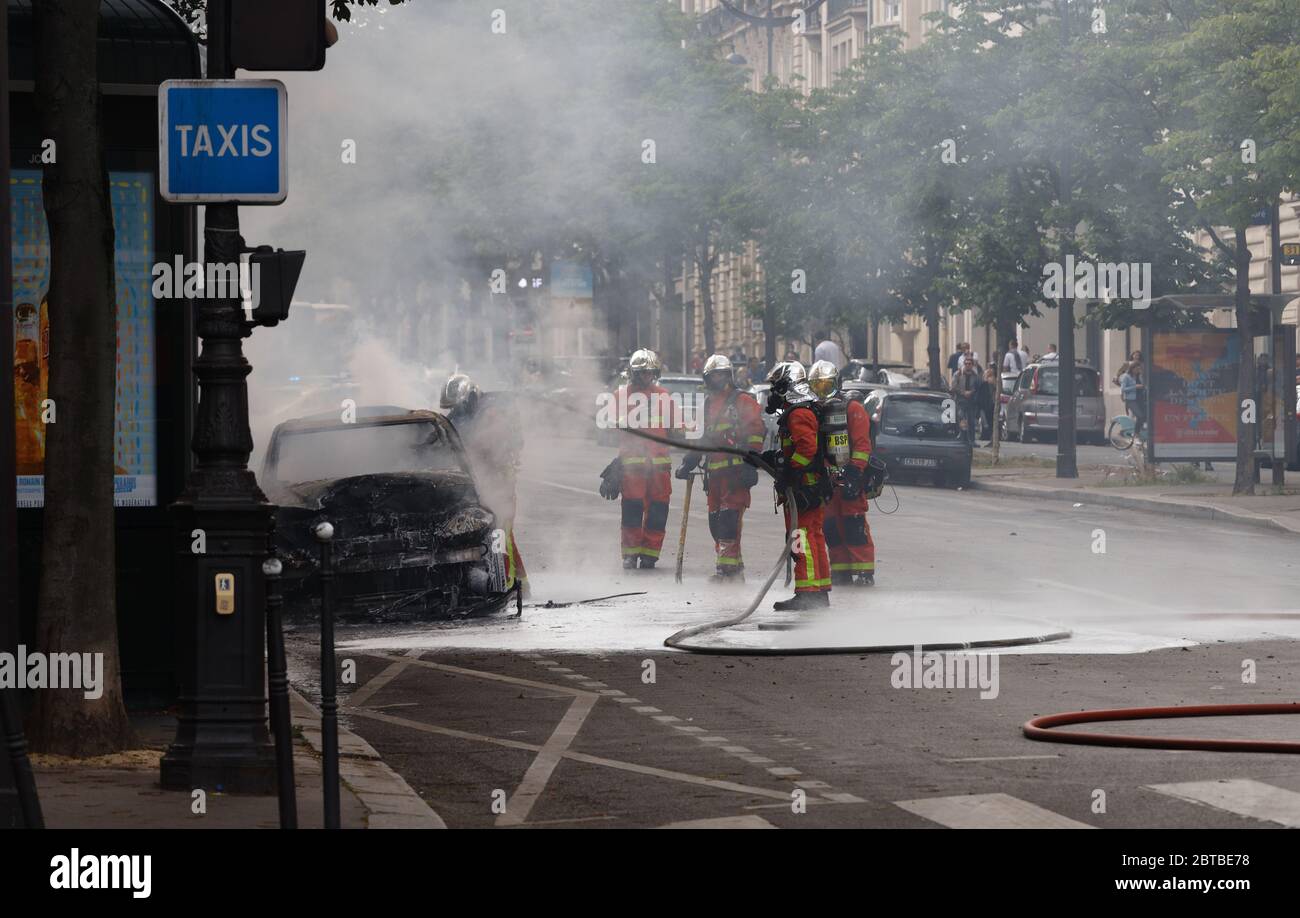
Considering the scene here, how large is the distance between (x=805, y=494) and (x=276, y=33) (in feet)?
24.5

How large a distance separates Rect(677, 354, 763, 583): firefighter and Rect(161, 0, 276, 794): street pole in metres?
9.21

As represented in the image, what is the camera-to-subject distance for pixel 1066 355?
105ft

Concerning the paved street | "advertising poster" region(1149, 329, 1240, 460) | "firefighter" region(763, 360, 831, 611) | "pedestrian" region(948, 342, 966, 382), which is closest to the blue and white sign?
the paved street

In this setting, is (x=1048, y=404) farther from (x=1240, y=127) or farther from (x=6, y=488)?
(x=6, y=488)

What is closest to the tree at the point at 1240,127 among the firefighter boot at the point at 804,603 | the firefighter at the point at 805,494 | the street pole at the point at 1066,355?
the street pole at the point at 1066,355

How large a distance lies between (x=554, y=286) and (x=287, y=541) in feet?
84.6

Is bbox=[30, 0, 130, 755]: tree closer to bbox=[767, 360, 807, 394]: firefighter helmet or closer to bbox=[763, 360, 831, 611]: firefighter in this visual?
bbox=[763, 360, 831, 611]: firefighter

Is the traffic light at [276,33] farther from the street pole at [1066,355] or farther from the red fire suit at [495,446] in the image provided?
the street pole at [1066,355]

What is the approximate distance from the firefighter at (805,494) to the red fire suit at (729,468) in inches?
80.4

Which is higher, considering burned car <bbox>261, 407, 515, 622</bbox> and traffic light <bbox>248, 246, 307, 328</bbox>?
traffic light <bbox>248, 246, 307, 328</bbox>

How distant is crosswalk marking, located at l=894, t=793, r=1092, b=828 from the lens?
7.55 metres

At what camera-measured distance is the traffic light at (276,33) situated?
8.12 metres

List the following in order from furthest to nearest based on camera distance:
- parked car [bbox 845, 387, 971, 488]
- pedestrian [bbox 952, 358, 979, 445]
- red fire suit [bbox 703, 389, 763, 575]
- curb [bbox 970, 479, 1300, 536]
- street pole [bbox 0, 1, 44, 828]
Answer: pedestrian [bbox 952, 358, 979, 445], parked car [bbox 845, 387, 971, 488], curb [bbox 970, 479, 1300, 536], red fire suit [bbox 703, 389, 763, 575], street pole [bbox 0, 1, 44, 828]

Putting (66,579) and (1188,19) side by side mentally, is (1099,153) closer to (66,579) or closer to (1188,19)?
(1188,19)
